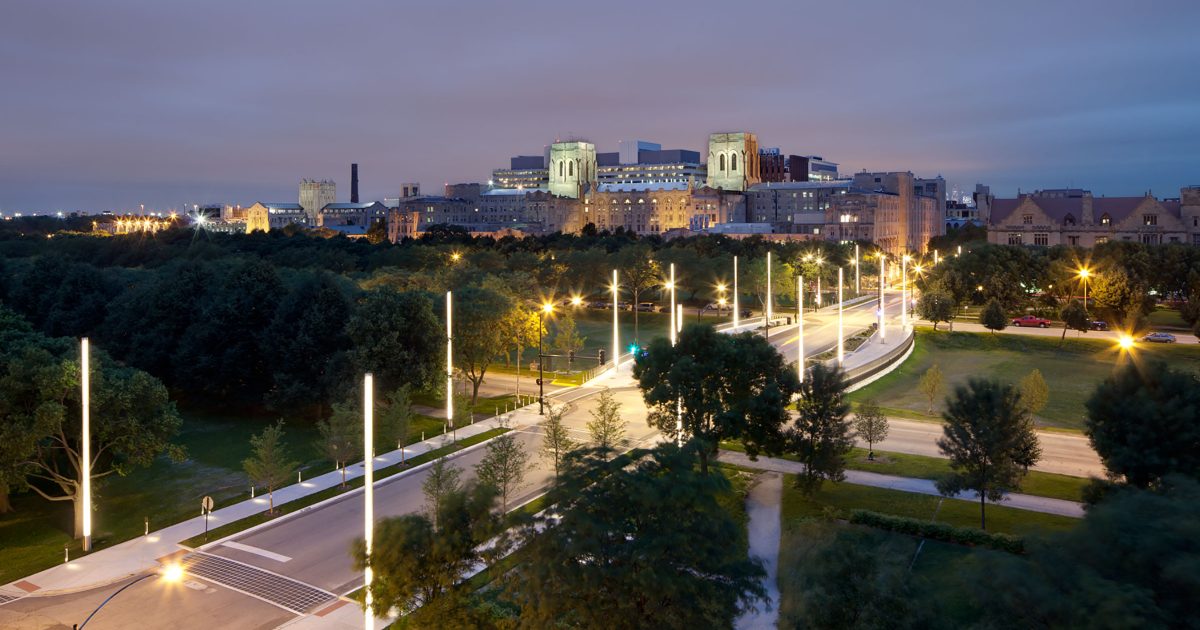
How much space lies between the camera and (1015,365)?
188 ft

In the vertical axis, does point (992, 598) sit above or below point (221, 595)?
above

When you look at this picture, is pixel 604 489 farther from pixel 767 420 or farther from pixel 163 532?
pixel 163 532

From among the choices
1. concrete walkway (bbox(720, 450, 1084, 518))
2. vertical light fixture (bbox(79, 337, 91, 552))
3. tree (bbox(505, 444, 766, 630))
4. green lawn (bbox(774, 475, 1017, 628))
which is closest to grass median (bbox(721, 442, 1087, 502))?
concrete walkway (bbox(720, 450, 1084, 518))

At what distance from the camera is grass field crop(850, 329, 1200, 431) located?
4572cm

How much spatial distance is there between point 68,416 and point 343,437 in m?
9.14

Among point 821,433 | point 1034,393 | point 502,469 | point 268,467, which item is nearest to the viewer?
point 502,469

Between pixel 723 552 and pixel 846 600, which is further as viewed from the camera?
pixel 723 552

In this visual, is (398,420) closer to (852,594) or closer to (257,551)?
(257,551)

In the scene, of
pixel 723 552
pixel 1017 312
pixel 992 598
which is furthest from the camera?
pixel 1017 312

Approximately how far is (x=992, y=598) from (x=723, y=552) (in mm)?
4728

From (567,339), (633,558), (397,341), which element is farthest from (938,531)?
(567,339)

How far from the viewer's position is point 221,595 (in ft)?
74.3

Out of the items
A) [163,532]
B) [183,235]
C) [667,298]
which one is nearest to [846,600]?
[163,532]

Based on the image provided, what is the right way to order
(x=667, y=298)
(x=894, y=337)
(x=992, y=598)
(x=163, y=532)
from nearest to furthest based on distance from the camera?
(x=992, y=598) → (x=163, y=532) → (x=894, y=337) → (x=667, y=298)
